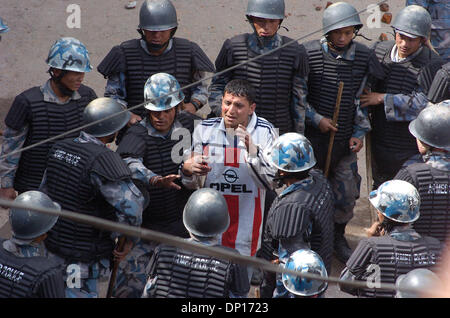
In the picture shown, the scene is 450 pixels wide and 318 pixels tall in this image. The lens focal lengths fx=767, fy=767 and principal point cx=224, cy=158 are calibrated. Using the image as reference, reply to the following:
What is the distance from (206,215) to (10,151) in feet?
7.19

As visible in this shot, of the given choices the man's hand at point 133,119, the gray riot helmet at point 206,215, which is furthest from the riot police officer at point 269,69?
the gray riot helmet at point 206,215

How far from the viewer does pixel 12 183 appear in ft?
20.8

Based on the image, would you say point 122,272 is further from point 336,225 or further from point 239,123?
point 336,225

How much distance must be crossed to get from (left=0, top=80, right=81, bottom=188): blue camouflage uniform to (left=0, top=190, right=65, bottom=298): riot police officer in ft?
4.69

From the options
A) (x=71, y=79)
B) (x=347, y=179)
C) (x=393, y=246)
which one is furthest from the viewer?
(x=347, y=179)

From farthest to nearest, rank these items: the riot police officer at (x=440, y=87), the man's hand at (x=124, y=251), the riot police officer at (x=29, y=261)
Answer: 1. the riot police officer at (x=440, y=87)
2. the man's hand at (x=124, y=251)
3. the riot police officer at (x=29, y=261)

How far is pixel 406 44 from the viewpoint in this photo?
22.5 ft

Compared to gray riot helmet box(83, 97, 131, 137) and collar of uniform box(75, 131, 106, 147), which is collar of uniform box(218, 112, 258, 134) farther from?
Answer: collar of uniform box(75, 131, 106, 147)

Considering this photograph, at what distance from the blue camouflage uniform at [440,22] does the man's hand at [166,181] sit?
397 centimetres

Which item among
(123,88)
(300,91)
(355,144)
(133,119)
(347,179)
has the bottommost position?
(347,179)

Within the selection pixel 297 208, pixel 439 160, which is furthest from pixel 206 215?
pixel 439 160

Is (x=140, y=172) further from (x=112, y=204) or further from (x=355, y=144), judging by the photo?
(x=355, y=144)

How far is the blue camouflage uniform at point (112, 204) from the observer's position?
17.3ft

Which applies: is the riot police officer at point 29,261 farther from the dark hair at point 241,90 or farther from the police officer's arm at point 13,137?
the dark hair at point 241,90
